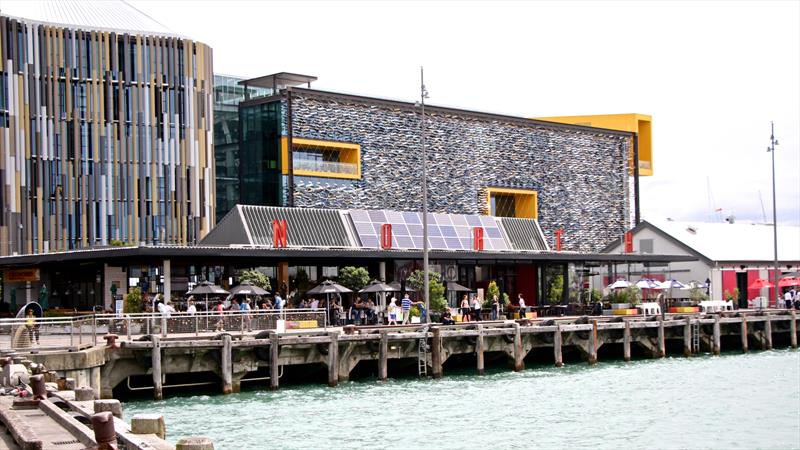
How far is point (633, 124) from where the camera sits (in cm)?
9931

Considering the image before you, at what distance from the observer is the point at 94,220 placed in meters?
82.9

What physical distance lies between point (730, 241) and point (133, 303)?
51572 millimetres

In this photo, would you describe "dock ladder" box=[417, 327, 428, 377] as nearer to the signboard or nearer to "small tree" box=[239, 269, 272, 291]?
"small tree" box=[239, 269, 272, 291]

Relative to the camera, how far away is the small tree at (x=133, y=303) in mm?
47938

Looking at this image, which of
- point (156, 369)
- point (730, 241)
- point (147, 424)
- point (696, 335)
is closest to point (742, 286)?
point (730, 241)

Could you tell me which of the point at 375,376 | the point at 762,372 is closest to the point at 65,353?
the point at 375,376

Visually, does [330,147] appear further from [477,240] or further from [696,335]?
[696,335]

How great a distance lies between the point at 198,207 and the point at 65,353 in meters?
55.3

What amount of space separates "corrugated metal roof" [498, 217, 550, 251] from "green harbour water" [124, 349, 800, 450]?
27249 millimetres

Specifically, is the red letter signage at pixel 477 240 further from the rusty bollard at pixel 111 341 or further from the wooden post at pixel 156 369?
the rusty bollard at pixel 111 341

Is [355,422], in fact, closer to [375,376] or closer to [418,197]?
[375,376]

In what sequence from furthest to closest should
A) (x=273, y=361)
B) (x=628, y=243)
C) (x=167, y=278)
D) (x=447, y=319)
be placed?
(x=628, y=243), (x=167, y=278), (x=447, y=319), (x=273, y=361)

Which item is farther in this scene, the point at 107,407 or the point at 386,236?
the point at 386,236

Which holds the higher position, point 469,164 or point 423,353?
point 469,164
